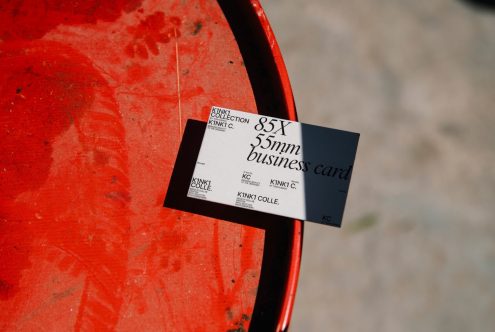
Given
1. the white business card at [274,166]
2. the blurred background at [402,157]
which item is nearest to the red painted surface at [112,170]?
the white business card at [274,166]

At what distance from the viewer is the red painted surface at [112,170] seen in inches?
24.7

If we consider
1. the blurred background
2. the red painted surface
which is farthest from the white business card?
the blurred background

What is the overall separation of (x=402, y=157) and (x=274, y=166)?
791mm

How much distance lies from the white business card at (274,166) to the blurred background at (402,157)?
0.63 meters

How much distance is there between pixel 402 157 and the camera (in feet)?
4.39

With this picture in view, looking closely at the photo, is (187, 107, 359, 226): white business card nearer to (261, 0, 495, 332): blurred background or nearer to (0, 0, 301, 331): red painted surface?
(0, 0, 301, 331): red painted surface

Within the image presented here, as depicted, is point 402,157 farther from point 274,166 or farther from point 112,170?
point 112,170

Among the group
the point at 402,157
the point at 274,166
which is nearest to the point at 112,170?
the point at 274,166

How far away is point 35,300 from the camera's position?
625 millimetres

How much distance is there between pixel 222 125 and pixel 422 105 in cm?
93

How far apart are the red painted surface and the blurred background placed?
2.05ft

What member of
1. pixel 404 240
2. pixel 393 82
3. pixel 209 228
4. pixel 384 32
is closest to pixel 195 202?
pixel 209 228

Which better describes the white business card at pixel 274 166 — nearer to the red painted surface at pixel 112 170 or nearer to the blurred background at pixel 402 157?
the red painted surface at pixel 112 170

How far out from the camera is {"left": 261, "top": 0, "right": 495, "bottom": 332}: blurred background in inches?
47.3
